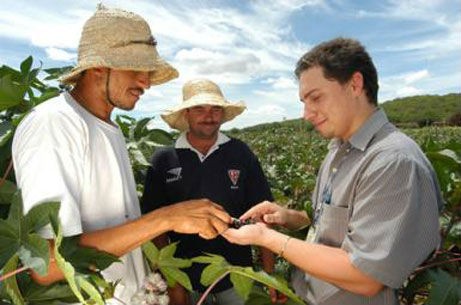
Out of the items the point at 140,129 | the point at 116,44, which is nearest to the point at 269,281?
the point at 116,44

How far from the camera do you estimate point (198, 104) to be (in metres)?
3.22

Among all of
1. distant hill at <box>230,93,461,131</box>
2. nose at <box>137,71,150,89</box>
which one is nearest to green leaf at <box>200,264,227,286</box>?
nose at <box>137,71,150,89</box>

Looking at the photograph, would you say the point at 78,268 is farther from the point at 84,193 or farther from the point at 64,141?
the point at 64,141

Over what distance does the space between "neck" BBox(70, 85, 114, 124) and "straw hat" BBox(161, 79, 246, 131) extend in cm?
123

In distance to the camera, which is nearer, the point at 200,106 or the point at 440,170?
the point at 440,170

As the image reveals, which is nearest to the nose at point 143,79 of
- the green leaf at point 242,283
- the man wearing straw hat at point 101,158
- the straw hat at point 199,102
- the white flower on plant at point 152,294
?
the man wearing straw hat at point 101,158

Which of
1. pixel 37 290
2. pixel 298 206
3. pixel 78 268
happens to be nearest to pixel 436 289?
pixel 78 268

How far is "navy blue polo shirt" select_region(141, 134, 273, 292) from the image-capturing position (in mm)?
3168

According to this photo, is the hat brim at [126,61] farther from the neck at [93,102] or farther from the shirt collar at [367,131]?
the shirt collar at [367,131]

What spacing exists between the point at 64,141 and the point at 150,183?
1550mm

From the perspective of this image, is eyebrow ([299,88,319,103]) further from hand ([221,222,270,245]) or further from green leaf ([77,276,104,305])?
green leaf ([77,276,104,305])

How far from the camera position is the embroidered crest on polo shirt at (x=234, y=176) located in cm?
325

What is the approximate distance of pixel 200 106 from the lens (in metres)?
3.33

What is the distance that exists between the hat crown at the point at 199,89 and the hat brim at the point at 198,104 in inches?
2.4
